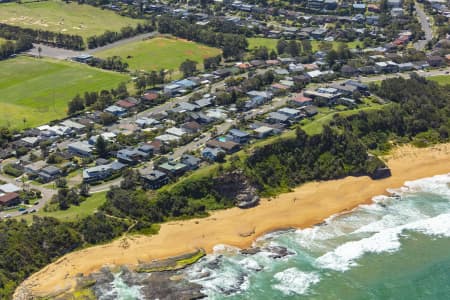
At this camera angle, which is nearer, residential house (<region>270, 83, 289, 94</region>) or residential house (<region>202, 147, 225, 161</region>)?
residential house (<region>202, 147, 225, 161</region>)

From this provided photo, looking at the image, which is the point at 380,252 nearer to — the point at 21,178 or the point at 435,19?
the point at 21,178

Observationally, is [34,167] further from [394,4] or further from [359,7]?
[394,4]

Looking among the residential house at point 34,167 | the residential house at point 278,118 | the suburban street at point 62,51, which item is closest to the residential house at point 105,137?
the residential house at point 34,167

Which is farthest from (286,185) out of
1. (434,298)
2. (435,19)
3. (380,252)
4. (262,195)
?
(435,19)

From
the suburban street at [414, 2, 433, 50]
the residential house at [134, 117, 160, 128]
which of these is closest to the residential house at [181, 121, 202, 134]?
the residential house at [134, 117, 160, 128]

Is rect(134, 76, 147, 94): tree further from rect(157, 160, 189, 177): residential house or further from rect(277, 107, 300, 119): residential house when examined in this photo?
rect(157, 160, 189, 177): residential house

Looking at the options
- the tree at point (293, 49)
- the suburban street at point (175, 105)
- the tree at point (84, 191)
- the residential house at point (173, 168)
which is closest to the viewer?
the tree at point (84, 191)

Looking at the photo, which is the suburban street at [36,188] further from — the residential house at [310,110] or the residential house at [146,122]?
the residential house at [310,110]
